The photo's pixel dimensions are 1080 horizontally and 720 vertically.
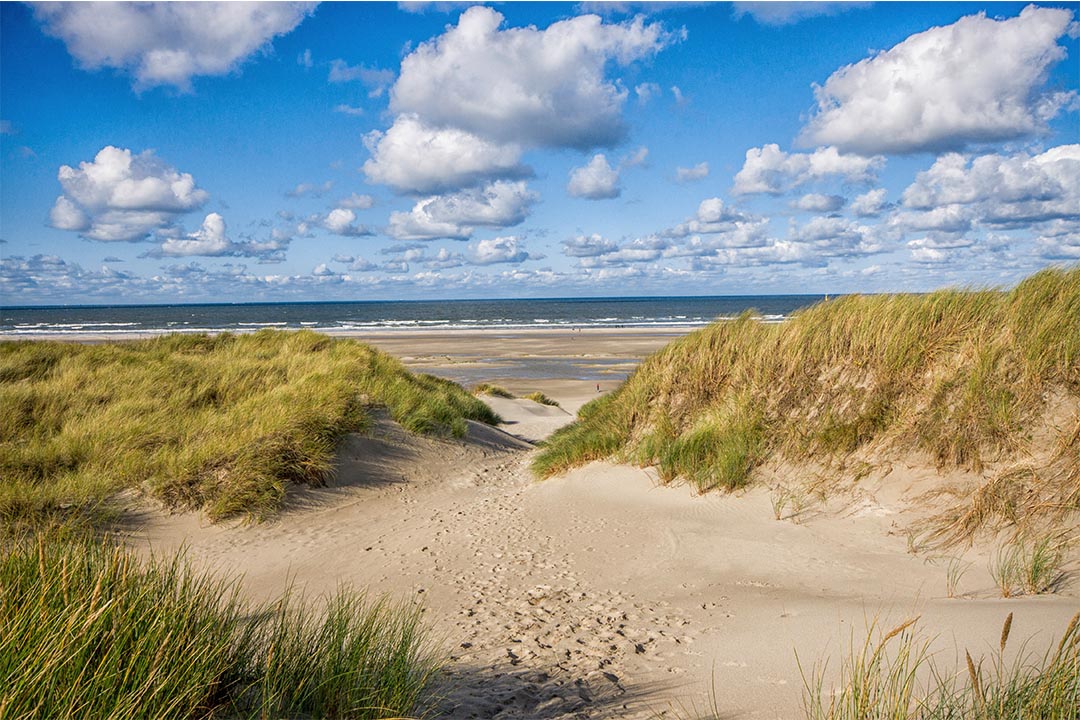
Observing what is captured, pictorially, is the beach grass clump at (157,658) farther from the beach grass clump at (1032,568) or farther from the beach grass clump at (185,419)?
the beach grass clump at (185,419)

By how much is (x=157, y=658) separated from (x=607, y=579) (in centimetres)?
439

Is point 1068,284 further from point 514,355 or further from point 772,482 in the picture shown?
point 514,355

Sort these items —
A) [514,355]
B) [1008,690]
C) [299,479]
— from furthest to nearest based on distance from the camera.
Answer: [514,355] < [299,479] < [1008,690]

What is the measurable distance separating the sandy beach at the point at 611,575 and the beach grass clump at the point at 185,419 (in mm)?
546

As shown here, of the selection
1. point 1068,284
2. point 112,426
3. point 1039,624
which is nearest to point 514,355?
point 112,426

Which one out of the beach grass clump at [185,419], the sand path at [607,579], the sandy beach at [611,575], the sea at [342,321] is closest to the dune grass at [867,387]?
the sandy beach at [611,575]

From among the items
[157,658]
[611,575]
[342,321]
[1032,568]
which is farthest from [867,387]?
[342,321]

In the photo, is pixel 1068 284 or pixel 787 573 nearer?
pixel 787 573

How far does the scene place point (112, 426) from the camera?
10.6 m

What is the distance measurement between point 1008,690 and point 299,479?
8.92 meters

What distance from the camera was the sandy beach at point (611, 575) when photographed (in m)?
4.18

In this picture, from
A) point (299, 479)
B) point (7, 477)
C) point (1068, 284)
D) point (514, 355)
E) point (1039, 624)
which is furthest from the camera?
point (514, 355)

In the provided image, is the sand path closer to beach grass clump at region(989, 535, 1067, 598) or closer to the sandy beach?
the sandy beach

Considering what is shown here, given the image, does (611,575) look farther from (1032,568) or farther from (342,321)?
(342,321)
